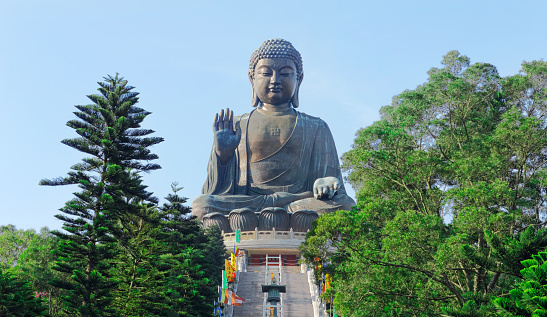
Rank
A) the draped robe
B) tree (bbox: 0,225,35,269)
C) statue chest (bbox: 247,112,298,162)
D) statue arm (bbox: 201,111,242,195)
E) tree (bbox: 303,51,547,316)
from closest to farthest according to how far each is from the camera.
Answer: tree (bbox: 303,51,547,316)
tree (bbox: 0,225,35,269)
the draped robe
statue arm (bbox: 201,111,242,195)
statue chest (bbox: 247,112,298,162)

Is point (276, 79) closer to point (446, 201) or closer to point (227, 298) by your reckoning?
point (227, 298)

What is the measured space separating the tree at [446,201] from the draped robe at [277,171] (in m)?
14.6

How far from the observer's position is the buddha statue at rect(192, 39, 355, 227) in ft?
99.6

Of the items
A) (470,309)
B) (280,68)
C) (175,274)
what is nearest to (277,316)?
(175,274)

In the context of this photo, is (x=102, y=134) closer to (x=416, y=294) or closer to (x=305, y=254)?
(x=305, y=254)

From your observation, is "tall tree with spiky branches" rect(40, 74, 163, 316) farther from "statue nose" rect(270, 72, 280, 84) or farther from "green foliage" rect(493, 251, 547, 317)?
"statue nose" rect(270, 72, 280, 84)

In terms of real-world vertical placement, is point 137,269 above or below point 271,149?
below

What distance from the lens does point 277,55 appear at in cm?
3241

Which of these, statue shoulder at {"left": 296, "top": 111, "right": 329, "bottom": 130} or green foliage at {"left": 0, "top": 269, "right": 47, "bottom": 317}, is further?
statue shoulder at {"left": 296, "top": 111, "right": 329, "bottom": 130}

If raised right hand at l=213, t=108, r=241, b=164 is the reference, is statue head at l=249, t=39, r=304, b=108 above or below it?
above

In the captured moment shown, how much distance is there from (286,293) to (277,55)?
1442 cm

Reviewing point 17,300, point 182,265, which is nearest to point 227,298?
point 182,265

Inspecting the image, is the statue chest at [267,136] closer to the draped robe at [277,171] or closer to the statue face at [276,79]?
the draped robe at [277,171]

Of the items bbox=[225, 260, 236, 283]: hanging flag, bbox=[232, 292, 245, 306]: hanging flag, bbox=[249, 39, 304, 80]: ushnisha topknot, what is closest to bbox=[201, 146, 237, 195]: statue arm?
bbox=[249, 39, 304, 80]: ushnisha topknot
